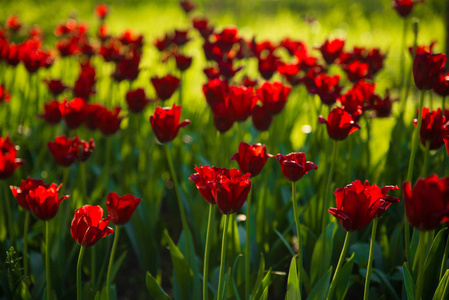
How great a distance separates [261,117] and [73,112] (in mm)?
686

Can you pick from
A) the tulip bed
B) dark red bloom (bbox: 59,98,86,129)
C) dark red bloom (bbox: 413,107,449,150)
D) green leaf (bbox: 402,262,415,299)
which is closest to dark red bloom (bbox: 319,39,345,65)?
the tulip bed

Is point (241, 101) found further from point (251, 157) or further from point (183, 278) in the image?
point (183, 278)

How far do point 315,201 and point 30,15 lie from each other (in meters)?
6.54

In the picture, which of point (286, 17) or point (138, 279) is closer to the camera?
point (138, 279)

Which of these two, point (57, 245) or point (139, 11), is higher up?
point (139, 11)

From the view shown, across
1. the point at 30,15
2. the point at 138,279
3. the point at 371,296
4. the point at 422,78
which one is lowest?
the point at 138,279

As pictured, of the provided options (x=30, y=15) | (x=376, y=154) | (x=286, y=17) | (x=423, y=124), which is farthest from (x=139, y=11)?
(x=423, y=124)

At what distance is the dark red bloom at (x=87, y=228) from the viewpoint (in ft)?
3.67

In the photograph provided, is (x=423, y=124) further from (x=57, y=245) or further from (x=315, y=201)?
(x=57, y=245)

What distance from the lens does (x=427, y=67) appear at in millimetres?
1259

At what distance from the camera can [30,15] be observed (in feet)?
23.8

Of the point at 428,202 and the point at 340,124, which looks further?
the point at 340,124

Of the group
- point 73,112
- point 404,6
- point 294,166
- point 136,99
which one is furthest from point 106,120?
point 404,6

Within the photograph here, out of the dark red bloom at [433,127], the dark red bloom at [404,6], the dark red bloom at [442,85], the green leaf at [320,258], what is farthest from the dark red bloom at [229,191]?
the dark red bloom at [404,6]
